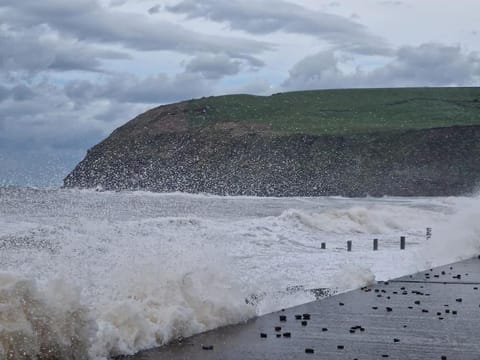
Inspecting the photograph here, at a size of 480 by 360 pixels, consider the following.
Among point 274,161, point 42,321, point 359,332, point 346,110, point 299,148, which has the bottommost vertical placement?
point 359,332

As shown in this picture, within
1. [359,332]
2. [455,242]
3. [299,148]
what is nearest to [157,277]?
[359,332]

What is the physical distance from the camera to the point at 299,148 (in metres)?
140

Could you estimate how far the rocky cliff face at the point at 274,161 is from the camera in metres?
122

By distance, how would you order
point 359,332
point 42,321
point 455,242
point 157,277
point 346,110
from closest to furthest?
1. point 42,321
2. point 359,332
3. point 157,277
4. point 455,242
5. point 346,110

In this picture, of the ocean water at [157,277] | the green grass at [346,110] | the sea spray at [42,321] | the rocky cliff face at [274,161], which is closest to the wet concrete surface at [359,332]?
the ocean water at [157,277]

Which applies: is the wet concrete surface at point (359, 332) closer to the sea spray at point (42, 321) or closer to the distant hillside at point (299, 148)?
the sea spray at point (42, 321)

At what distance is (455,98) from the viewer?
541 feet

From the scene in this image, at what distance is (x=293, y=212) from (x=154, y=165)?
9610cm

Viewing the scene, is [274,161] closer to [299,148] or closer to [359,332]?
[299,148]

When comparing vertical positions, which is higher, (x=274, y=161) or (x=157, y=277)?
(x=274, y=161)

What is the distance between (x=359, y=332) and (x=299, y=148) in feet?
413

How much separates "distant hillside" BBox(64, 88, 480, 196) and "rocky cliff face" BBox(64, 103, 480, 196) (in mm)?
170

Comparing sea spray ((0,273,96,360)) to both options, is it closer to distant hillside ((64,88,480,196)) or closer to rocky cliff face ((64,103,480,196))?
rocky cliff face ((64,103,480,196))

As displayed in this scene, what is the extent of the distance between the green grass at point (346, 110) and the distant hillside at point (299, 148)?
0.71 ft
